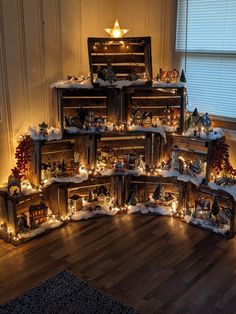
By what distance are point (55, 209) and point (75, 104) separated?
3.59 ft

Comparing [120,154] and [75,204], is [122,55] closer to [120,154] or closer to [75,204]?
[120,154]

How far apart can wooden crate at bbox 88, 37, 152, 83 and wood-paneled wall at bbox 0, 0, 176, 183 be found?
42 centimetres

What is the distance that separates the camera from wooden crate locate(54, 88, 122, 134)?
12.2 feet

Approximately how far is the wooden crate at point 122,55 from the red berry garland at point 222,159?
0.95 m

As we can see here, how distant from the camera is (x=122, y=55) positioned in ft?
12.7

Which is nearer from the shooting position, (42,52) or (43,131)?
(43,131)

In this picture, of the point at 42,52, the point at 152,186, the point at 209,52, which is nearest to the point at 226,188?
the point at 152,186

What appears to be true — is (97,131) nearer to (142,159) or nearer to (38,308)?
(142,159)

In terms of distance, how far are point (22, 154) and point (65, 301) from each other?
5.10 feet

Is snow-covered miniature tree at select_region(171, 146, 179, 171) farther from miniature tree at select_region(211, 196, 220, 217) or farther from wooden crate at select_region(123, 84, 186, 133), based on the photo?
miniature tree at select_region(211, 196, 220, 217)

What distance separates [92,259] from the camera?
3.20 meters

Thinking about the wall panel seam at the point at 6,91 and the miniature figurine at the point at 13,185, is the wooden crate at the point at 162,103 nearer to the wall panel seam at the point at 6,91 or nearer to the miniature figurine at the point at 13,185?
the wall panel seam at the point at 6,91

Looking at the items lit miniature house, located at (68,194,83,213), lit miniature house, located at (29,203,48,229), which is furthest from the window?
lit miniature house, located at (29,203,48,229)

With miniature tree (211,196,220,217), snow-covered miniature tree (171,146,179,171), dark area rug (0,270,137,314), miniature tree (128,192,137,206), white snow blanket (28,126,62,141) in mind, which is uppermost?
white snow blanket (28,126,62,141)
